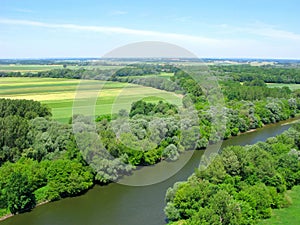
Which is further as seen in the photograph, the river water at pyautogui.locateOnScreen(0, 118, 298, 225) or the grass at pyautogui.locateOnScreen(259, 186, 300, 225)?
the river water at pyautogui.locateOnScreen(0, 118, 298, 225)

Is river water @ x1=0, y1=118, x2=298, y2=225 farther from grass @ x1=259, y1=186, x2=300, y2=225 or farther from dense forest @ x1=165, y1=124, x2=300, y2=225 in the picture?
grass @ x1=259, y1=186, x2=300, y2=225

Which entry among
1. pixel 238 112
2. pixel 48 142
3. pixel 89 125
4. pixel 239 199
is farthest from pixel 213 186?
pixel 238 112

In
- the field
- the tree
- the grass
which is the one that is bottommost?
the grass

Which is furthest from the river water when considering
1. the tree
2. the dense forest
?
the dense forest

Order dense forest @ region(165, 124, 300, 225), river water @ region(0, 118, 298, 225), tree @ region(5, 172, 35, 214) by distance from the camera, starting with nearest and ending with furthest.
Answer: dense forest @ region(165, 124, 300, 225)
river water @ region(0, 118, 298, 225)
tree @ region(5, 172, 35, 214)

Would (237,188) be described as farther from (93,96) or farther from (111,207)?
(93,96)

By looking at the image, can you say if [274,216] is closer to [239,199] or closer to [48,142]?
[239,199]
